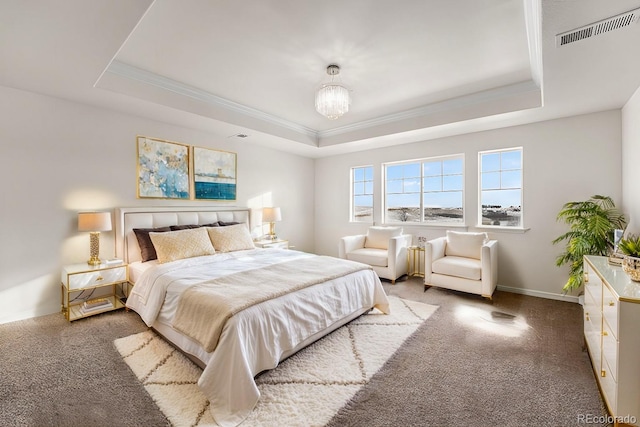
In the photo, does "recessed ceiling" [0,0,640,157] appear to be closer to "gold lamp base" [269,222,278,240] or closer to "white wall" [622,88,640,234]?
"white wall" [622,88,640,234]

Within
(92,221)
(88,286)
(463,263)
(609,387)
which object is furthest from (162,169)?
(609,387)

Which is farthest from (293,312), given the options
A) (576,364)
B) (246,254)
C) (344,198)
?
(344,198)

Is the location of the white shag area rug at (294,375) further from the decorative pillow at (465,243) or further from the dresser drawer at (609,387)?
the decorative pillow at (465,243)

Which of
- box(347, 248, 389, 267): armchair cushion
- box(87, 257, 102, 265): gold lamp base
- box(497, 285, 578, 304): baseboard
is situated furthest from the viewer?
box(347, 248, 389, 267): armchair cushion

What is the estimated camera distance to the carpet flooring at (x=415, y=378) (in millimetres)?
1666

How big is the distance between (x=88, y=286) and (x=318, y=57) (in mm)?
3431

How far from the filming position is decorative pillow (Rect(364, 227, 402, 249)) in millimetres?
4855

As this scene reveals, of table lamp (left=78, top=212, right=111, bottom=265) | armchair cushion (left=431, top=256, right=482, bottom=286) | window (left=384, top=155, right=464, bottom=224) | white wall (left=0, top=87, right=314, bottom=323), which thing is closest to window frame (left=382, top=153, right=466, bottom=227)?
window (left=384, top=155, right=464, bottom=224)

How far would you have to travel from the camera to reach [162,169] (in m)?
3.96

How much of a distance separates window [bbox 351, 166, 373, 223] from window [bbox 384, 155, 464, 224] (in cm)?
36

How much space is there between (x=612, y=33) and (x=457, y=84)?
61.2 inches

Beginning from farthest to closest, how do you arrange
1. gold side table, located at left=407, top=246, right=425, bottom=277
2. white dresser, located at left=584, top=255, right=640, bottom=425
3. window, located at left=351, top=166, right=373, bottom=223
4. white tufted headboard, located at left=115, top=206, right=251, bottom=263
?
window, located at left=351, top=166, right=373, bottom=223 < gold side table, located at left=407, top=246, right=425, bottom=277 < white tufted headboard, located at left=115, top=206, right=251, bottom=263 < white dresser, located at left=584, top=255, right=640, bottom=425

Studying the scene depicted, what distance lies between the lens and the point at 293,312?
221cm

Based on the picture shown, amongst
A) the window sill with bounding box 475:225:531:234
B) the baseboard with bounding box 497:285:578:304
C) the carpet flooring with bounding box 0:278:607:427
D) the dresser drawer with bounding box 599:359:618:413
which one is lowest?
the carpet flooring with bounding box 0:278:607:427
